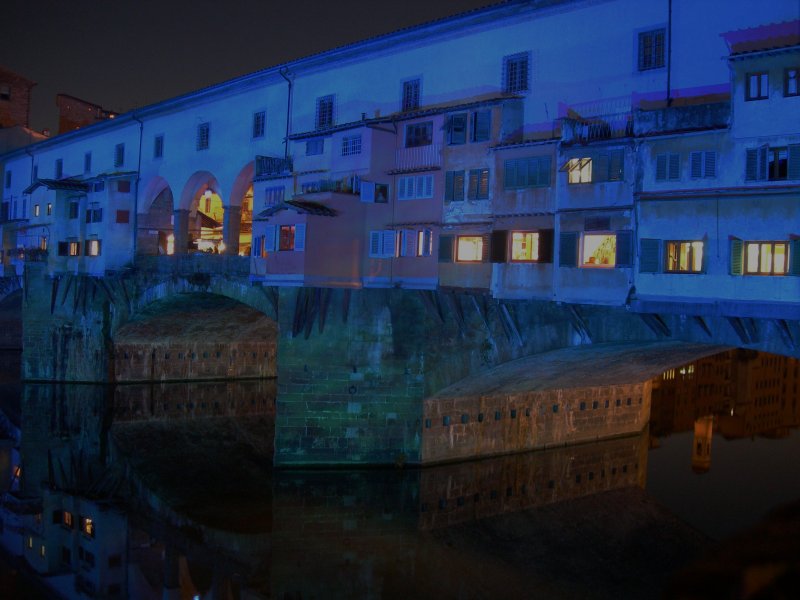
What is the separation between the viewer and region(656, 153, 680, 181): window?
57.3 feet

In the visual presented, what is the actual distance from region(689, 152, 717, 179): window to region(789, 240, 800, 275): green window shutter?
7.32 feet

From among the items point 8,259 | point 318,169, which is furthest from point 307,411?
point 8,259

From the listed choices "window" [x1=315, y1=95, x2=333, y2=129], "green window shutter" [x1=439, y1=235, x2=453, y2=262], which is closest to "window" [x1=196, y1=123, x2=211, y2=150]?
"window" [x1=315, y1=95, x2=333, y2=129]

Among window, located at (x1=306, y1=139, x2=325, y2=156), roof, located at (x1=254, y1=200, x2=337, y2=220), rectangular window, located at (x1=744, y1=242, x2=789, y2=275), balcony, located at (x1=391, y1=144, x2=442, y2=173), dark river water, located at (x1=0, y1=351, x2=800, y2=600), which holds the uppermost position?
window, located at (x1=306, y1=139, x2=325, y2=156)

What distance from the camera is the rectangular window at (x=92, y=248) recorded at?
134 feet

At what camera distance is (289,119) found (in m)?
30.4

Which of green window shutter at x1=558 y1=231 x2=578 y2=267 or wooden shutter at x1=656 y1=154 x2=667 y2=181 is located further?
green window shutter at x1=558 y1=231 x2=578 y2=267

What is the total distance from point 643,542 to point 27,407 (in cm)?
2942

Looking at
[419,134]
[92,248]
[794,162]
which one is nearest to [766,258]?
[794,162]

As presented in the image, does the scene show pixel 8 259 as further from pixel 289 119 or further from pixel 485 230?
pixel 485 230

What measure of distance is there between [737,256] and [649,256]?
6.46 feet

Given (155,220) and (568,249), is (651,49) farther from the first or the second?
(155,220)

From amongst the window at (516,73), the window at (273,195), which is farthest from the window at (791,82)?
the window at (273,195)

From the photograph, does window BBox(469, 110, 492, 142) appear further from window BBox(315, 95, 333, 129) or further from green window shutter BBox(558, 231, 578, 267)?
window BBox(315, 95, 333, 129)
